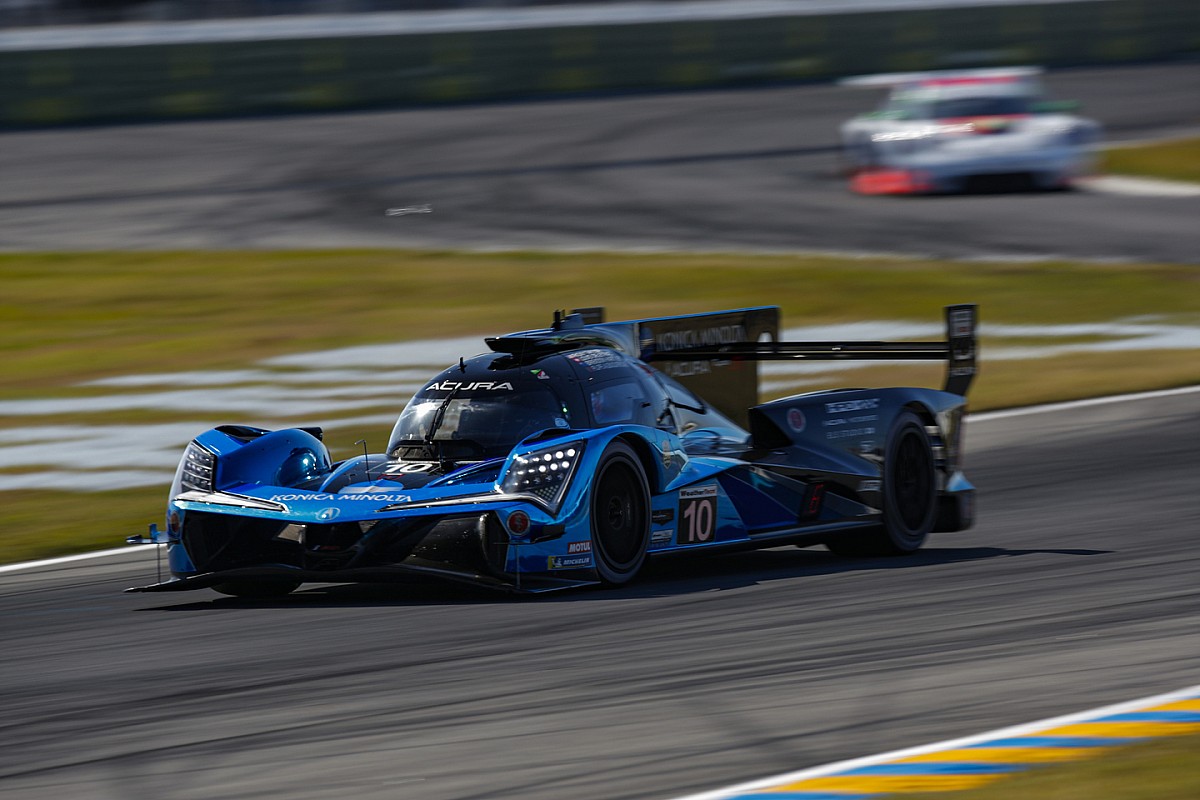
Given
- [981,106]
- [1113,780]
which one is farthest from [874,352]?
[981,106]

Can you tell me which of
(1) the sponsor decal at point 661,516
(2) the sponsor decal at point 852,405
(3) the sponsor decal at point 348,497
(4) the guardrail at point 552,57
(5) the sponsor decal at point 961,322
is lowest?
(1) the sponsor decal at point 661,516

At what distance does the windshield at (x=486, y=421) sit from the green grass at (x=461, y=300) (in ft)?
19.9

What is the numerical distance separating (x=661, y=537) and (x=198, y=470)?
2.13 metres

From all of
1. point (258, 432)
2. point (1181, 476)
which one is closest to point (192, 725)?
point (258, 432)

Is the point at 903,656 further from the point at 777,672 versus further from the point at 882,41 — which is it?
the point at 882,41

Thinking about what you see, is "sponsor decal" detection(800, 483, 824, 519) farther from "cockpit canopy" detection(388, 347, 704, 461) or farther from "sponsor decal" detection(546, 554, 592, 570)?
"sponsor decal" detection(546, 554, 592, 570)

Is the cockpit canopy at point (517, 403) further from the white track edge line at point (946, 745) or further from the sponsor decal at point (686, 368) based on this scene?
the white track edge line at point (946, 745)

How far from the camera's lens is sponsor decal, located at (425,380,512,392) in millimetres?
8398

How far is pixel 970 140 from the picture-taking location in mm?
24531

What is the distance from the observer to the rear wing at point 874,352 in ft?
31.4

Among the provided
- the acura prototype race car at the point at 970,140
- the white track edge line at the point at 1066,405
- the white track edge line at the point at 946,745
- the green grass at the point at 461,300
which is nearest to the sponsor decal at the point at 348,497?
the white track edge line at the point at 946,745

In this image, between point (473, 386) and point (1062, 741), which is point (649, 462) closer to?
point (473, 386)

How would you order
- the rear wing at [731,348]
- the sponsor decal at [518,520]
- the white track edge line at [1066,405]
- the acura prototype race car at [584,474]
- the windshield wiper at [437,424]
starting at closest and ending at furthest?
1. the sponsor decal at [518,520]
2. the acura prototype race car at [584,474]
3. the windshield wiper at [437,424]
4. the rear wing at [731,348]
5. the white track edge line at [1066,405]

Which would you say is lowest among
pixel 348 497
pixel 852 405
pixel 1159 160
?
pixel 348 497
